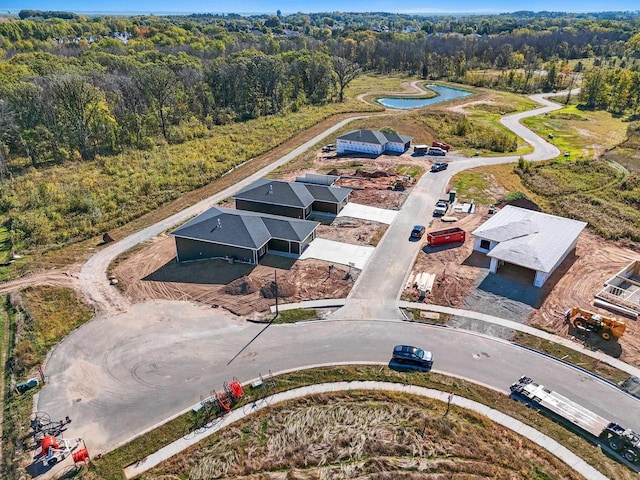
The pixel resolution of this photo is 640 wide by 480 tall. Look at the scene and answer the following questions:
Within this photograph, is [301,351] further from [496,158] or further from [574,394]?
[496,158]

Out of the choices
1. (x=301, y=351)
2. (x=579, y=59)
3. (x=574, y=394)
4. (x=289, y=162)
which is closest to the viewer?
(x=574, y=394)

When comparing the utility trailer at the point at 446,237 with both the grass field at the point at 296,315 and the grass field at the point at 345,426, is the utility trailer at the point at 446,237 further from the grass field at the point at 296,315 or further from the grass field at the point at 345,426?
the grass field at the point at 345,426

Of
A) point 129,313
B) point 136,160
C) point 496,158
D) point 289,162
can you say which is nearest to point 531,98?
point 496,158

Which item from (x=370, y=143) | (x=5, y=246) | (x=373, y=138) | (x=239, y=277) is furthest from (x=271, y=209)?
(x=373, y=138)

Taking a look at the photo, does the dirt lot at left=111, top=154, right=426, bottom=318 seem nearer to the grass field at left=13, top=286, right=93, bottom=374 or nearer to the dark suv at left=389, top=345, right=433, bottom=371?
the grass field at left=13, top=286, right=93, bottom=374

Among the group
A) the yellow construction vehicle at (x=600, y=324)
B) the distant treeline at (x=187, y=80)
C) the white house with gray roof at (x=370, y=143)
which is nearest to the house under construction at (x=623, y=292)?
the yellow construction vehicle at (x=600, y=324)

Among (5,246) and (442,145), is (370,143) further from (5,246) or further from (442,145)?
(5,246)
